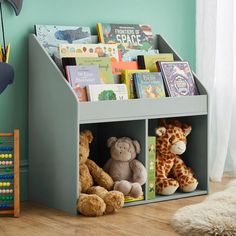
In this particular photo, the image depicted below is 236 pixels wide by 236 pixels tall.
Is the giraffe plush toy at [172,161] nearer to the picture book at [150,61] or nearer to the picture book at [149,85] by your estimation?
the picture book at [149,85]

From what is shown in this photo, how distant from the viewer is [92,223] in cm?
274

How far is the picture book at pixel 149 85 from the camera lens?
10.5ft

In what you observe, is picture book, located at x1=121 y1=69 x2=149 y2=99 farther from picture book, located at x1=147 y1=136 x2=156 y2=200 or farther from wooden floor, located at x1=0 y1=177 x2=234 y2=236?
wooden floor, located at x1=0 y1=177 x2=234 y2=236

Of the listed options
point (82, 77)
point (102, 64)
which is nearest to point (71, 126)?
point (82, 77)

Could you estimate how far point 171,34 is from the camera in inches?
149

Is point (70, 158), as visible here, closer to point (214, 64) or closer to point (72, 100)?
point (72, 100)

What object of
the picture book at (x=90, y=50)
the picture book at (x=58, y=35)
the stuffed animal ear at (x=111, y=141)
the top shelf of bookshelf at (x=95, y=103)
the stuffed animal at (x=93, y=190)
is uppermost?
the picture book at (x=58, y=35)

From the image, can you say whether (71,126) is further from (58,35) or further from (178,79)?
(178,79)

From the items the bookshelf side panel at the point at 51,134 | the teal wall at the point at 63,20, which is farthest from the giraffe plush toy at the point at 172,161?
the teal wall at the point at 63,20

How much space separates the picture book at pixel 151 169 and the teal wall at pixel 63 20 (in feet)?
2.09

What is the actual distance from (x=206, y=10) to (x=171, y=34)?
10.1 inches

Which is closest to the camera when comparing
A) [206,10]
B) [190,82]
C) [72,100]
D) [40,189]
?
[72,100]

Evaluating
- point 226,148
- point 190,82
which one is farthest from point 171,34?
point 226,148

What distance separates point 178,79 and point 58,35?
0.69 m
